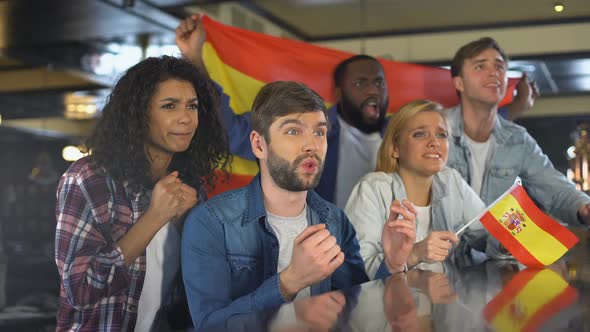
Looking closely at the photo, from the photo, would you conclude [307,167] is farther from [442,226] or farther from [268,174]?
[442,226]

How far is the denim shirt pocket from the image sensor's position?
171 cm

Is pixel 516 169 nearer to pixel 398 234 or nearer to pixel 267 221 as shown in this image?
pixel 398 234

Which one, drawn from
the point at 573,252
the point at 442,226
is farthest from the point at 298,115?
the point at 573,252

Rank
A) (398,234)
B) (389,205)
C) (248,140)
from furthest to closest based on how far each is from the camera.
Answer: (248,140)
(389,205)
(398,234)

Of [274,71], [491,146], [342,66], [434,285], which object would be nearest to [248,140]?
[274,71]

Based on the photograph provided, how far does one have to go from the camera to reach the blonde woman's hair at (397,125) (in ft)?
8.04

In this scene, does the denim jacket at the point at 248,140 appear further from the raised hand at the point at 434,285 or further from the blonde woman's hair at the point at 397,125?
the raised hand at the point at 434,285

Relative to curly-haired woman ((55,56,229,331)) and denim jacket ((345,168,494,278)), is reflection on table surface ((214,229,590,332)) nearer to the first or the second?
denim jacket ((345,168,494,278))

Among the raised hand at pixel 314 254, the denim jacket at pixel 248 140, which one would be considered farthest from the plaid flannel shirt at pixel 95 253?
the denim jacket at pixel 248 140

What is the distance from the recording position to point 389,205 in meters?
2.34

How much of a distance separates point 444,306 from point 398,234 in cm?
55

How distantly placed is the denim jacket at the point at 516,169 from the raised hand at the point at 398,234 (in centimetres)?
114

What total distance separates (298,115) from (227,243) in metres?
0.33

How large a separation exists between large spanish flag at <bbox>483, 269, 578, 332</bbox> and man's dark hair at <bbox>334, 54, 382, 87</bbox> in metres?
1.60
